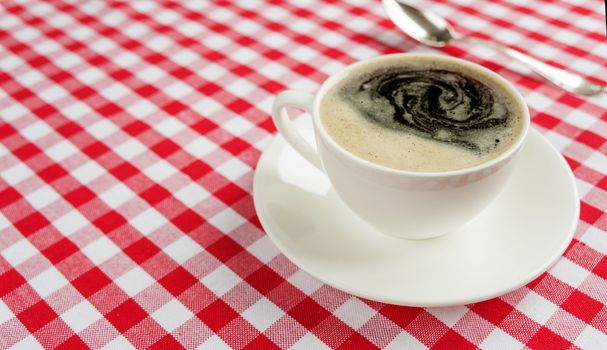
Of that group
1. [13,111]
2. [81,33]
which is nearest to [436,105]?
[13,111]

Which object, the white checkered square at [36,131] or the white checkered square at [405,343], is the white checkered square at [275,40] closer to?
the white checkered square at [36,131]

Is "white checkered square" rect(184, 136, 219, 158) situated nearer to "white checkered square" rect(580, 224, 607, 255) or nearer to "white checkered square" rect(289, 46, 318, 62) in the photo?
"white checkered square" rect(289, 46, 318, 62)

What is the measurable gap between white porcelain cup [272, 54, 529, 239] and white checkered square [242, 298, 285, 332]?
14cm

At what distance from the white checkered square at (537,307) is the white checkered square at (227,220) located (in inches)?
12.9

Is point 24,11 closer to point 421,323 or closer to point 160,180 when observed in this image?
point 160,180

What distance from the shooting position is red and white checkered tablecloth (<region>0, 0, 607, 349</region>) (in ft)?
2.08

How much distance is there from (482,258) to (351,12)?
0.69m

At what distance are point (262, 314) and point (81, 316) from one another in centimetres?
19

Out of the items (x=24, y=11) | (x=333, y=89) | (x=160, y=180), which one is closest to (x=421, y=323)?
(x=333, y=89)

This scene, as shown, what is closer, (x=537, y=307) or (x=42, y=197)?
(x=537, y=307)

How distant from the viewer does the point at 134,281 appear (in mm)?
688

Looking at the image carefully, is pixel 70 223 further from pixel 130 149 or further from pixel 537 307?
pixel 537 307

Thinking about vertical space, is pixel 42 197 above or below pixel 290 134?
below

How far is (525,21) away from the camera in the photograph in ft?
3.74
